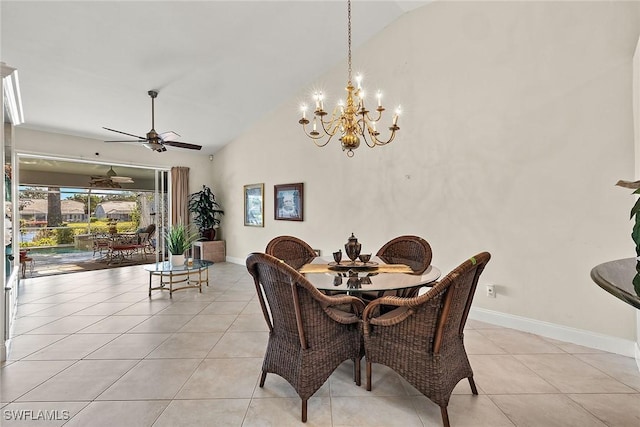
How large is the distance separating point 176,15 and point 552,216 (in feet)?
14.1

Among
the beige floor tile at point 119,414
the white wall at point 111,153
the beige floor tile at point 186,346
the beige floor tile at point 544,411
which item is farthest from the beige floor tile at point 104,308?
the beige floor tile at point 544,411

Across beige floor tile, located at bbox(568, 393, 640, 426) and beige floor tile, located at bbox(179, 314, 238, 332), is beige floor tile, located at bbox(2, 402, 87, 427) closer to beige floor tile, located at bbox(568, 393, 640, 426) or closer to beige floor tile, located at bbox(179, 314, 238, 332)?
beige floor tile, located at bbox(179, 314, 238, 332)

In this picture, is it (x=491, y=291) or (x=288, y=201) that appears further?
(x=288, y=201)

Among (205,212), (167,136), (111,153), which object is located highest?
(111,153)

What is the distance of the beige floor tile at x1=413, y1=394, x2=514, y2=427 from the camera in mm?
1604

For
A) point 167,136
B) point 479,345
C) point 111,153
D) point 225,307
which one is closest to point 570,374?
point 479,345

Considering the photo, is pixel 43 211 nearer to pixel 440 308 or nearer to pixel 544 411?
pixel 440 308

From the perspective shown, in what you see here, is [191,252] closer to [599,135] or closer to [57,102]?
[57,102]

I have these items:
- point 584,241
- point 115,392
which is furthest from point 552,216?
point 115,392

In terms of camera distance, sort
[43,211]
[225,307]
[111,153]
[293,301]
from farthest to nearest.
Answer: [43,211]
[111,153]
[225,307]
[293,301]

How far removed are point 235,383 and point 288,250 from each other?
1.23 m

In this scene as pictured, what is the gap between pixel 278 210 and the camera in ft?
17.9

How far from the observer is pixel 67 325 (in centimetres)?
302

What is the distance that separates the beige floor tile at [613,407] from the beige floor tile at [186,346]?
107 inches
